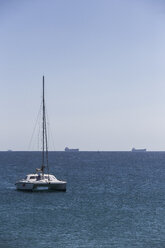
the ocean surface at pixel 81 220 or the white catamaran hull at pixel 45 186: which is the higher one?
the white catamaran hull at pixel 45 186

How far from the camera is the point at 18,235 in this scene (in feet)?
115

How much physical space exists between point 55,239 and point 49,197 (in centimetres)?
2539

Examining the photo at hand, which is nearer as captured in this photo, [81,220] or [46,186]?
[81,220]

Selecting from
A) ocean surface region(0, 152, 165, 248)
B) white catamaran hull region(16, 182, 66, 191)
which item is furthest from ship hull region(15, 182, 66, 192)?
ocean surface region(0, 152, 165, 248)

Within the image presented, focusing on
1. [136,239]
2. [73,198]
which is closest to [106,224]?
[136,239]

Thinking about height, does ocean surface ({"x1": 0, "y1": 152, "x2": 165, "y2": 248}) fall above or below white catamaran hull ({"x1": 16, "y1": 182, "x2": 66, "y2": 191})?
below

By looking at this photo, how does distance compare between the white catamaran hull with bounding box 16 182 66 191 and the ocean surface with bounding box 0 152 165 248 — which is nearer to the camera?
the ocean surface with bounding box 0 152 165 248

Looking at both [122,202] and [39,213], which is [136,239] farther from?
[122,202]

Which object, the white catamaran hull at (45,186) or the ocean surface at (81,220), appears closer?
the ocean surface at (81,220)

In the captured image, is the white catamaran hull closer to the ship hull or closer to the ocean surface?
the ship hull

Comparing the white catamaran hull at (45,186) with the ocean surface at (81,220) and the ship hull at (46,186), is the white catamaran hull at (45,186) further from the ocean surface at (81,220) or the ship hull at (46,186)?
the ocean surface at (81,220)

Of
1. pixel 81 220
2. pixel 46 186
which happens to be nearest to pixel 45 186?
pixel 46 186

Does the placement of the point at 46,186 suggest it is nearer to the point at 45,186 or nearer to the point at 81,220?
the point at 45,186

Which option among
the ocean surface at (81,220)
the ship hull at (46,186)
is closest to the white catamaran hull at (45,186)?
the ship hull at (46,186)
